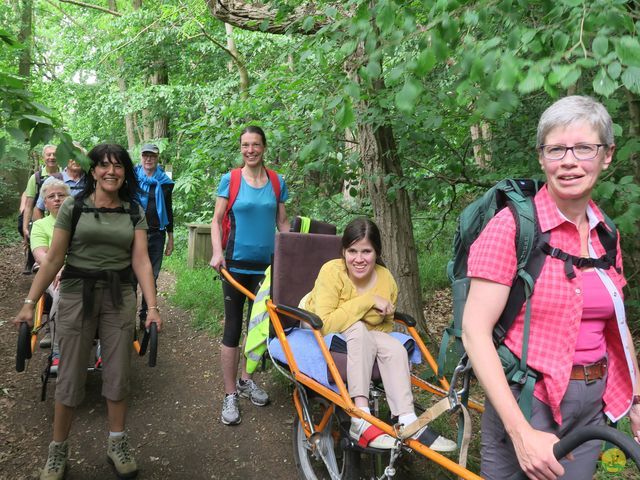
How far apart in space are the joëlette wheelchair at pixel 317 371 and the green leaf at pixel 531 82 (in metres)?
1.25

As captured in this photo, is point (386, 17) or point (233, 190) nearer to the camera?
point (386, 17)

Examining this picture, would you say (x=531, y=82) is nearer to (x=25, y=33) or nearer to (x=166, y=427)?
(x=166, y=427)

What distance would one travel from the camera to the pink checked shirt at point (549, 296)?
1.53 meters

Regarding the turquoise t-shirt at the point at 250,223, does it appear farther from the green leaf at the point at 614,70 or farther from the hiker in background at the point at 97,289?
the green leaf at the point at 614,70

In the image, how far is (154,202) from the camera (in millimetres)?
5840

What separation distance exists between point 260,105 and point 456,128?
71.8 inches

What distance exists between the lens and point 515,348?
62.1 inches

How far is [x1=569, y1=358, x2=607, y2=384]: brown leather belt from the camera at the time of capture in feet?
5.25

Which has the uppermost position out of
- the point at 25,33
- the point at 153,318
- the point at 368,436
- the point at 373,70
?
the point at 25,33

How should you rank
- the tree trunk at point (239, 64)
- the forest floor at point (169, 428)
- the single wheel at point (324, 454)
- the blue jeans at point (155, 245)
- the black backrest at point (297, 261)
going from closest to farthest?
the single wheel at point (324, 454), the forest floor at point (169, 428), the black backrest at point (297, 261), the blue jeans at point (155, 245), the tree trunk at point (239, 64)

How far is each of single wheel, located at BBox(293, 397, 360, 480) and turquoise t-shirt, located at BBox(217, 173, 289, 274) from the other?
1345 mm

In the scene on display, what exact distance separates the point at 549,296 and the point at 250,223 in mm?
2853

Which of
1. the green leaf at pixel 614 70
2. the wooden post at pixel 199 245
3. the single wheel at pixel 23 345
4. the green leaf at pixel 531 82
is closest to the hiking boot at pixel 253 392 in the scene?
the single wheel at pixel 23 345

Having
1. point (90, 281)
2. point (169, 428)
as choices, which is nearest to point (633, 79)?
point (90, 281)
